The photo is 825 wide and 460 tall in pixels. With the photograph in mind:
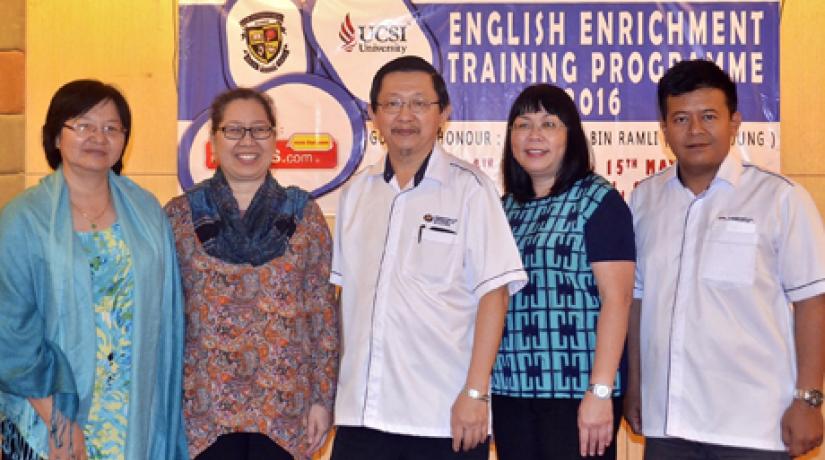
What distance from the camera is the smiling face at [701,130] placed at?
2.82m

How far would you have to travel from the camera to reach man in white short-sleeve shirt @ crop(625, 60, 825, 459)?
2.71 metres

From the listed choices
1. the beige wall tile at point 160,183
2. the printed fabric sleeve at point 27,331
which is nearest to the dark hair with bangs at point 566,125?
the printed fabric sleeve at point 27,331

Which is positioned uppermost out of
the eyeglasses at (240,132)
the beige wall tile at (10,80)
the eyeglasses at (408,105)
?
the beige wall tile at (10,80)

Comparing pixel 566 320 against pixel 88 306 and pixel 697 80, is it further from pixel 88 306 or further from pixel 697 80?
pixel 88 306

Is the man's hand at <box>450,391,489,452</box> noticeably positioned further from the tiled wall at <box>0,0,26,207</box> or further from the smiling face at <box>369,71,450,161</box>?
the tiled wall at <box>0,0,26,207</box>

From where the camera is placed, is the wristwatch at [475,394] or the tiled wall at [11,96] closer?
the wristwatch at [475,394]

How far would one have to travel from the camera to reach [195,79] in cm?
443

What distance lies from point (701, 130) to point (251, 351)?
152 cm

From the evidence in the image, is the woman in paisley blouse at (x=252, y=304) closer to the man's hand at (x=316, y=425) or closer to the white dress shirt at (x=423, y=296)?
the man's hand at (x=316, y=425)

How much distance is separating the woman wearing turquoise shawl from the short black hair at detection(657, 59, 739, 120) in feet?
5.39

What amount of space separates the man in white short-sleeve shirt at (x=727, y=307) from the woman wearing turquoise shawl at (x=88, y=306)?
148cm

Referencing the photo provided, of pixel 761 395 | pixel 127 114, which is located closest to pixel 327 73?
pixel 127 114

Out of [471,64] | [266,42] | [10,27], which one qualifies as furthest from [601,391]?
[10,27]

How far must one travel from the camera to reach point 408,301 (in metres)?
2.63
